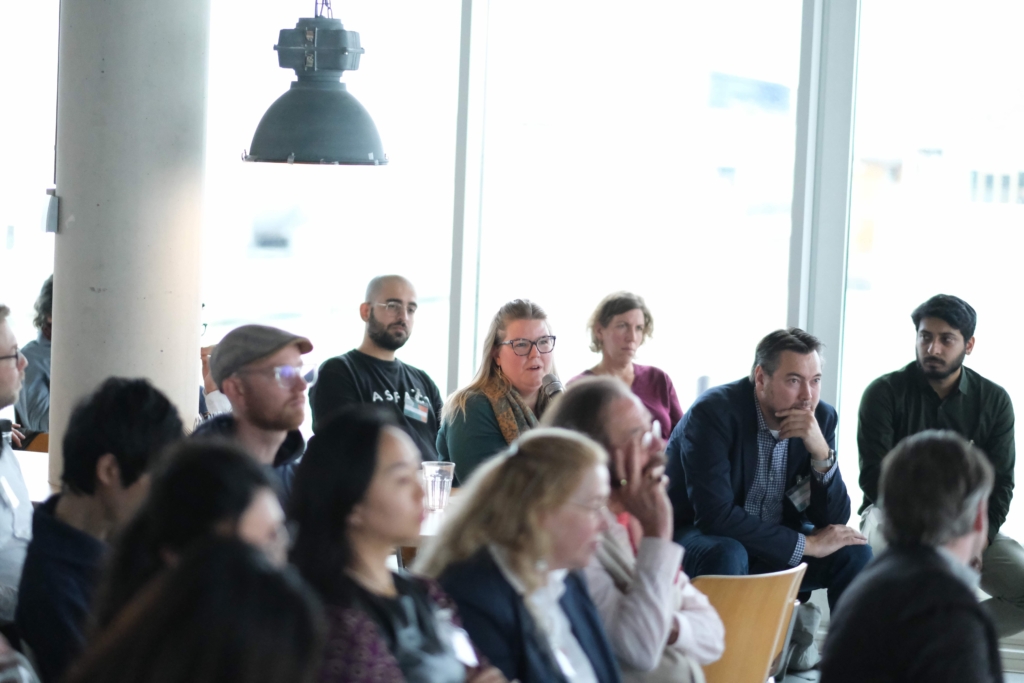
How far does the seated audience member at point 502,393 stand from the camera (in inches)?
156

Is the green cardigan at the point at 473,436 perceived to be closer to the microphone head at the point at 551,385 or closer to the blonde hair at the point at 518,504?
the microphone head at the point at 551,385

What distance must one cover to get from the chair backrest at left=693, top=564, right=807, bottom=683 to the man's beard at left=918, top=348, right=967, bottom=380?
1.78 meters

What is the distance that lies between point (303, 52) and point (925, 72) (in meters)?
2.72

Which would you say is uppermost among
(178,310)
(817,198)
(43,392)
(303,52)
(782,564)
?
(303,52)

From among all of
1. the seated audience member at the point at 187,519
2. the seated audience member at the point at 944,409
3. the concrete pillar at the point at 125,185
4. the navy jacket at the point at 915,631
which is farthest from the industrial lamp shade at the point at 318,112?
the seated audience member at the point at 187,519

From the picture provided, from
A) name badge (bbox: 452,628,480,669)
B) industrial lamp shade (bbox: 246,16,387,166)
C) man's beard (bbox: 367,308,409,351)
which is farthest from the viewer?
man's beard (bbox: 367,308,409,351)

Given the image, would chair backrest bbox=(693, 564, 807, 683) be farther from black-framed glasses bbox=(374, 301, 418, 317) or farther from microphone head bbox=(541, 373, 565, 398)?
black-framed glasses bbox=(374, 301, 418, 317)

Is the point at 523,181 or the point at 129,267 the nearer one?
the point at 129,267

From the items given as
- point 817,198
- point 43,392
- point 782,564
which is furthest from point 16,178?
point 782,564

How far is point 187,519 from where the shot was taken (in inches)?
52.1

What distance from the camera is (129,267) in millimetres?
4137

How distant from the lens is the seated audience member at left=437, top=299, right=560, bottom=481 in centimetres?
395

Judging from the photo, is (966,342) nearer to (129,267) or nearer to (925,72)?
(925,72)

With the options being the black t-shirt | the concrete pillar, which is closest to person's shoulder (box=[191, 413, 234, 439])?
the concrete pillar
